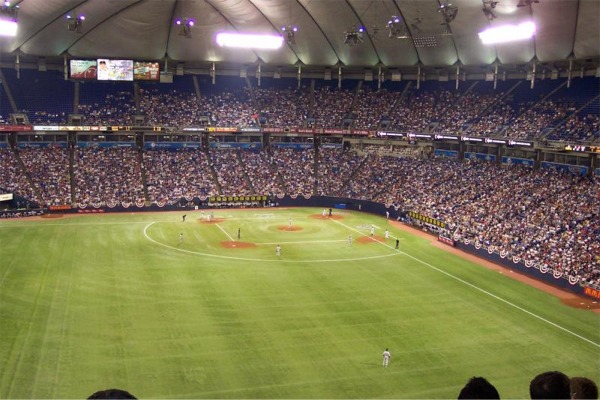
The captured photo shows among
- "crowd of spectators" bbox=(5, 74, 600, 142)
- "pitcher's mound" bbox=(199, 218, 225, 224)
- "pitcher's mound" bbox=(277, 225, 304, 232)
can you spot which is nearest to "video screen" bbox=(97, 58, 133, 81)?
"crowd of spectators" bbox=(5, 74, 600, 142)

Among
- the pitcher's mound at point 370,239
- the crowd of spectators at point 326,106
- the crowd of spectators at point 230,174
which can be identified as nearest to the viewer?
the pitcher's mound at point 370,239

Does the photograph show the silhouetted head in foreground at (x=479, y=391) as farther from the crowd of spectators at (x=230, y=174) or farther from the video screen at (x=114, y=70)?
the video screen at (x=114, y=70)

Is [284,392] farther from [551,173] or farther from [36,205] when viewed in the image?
[36,205]

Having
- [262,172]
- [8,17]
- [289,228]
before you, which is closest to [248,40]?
[262,172]

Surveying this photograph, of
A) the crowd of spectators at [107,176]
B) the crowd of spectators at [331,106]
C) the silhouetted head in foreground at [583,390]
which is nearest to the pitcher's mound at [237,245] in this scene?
the crowd of spectators at [107,176]

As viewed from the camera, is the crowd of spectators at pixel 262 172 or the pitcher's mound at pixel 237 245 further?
the crowd of spectators at pixel 262 172

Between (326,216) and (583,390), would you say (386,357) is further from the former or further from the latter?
(326,216)
